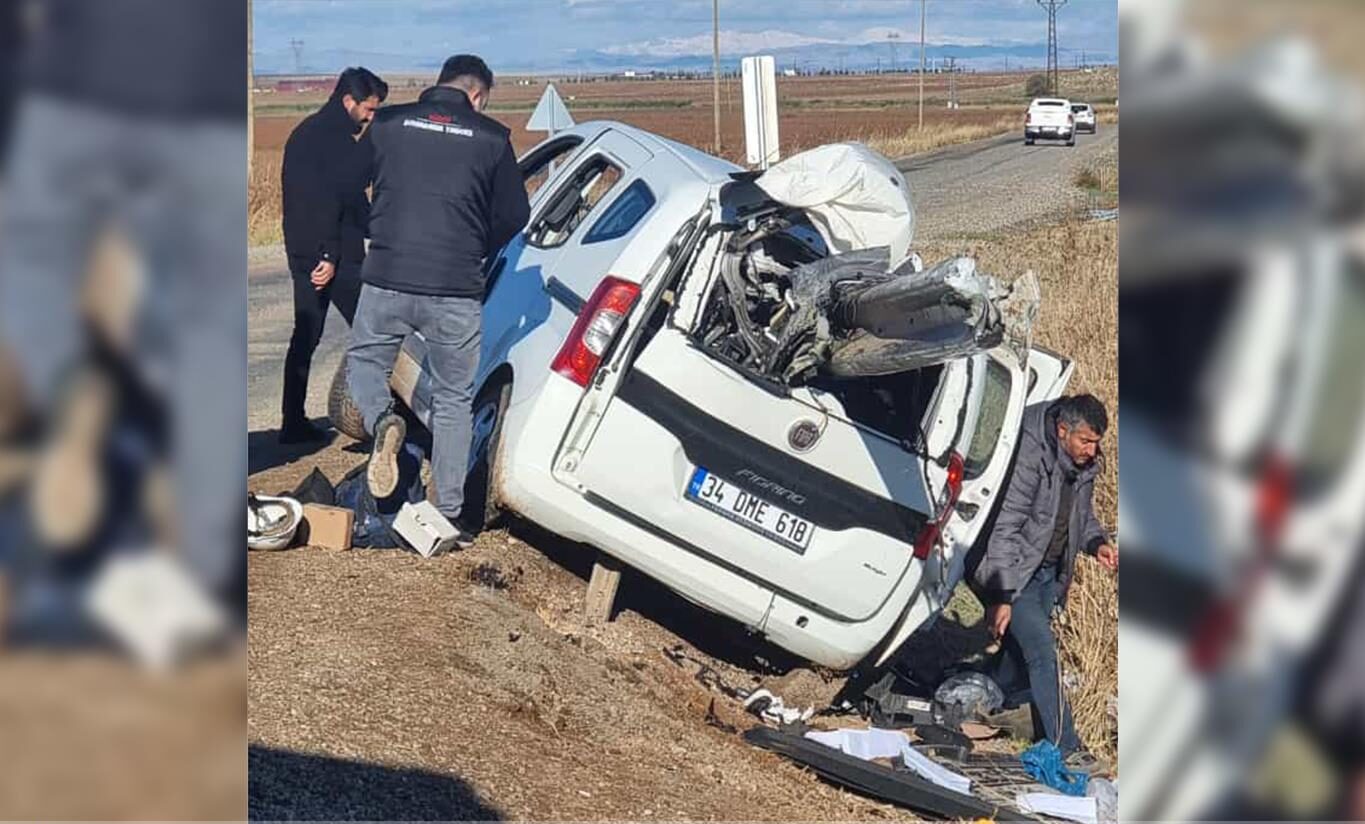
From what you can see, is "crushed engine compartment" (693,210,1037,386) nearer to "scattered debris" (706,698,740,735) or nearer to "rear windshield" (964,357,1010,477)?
"rear windshield" (964,357,1010,477)

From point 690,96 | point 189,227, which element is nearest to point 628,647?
point 189,227

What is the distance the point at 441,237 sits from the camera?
22.2 feet

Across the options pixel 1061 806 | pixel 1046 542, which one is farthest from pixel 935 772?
pixel 1046 542

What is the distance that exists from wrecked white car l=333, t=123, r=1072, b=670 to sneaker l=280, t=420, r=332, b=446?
275 centimetres

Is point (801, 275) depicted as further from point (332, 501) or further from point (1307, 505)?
point (1307, 505)

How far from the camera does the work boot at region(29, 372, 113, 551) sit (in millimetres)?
2480

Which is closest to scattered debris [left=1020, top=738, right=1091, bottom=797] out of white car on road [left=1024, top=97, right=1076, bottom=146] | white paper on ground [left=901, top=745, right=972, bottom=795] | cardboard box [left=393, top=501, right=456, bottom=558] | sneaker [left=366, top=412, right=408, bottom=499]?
white paper on ground [left=901, top=745, right=972, bottom=795]

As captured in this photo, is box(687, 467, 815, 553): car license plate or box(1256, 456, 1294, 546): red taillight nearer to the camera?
box(1256, 456, 1294, 546): red taillight

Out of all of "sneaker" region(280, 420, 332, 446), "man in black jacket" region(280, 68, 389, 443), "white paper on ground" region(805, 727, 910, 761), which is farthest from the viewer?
"sneaker" region(280, 420, 332, 446)

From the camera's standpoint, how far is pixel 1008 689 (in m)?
7.34

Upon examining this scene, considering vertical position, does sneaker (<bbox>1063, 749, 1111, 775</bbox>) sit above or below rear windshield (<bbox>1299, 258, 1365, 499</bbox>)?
below

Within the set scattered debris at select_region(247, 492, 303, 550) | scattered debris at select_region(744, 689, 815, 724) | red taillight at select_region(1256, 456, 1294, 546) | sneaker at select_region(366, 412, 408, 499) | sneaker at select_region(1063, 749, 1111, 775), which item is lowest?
sneaker at select_region(1063, 749, 1111, 775)

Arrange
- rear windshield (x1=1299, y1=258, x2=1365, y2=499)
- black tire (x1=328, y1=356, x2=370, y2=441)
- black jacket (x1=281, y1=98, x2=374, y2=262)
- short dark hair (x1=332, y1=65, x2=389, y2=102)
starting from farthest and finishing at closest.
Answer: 1. black tire (x1=328, y1=356, x2=370, y2=441)
2. black jacket (x1=281, y1=98, x2=374, y2=262)
3. short dark hair (x1=332, y1=65, x2=389, y2=102)
4. rear windshield (x1=1299, y1=258, x2=1365, y2=499)

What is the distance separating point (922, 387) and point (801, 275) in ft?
2.33
